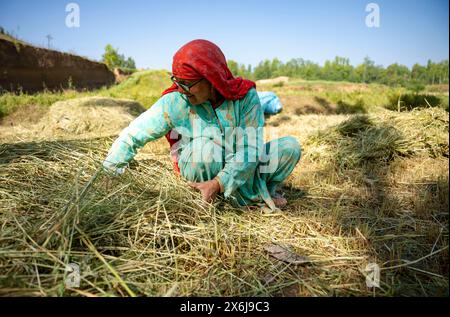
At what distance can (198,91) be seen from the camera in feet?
5.82

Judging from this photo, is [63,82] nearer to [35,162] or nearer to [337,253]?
[35,162]

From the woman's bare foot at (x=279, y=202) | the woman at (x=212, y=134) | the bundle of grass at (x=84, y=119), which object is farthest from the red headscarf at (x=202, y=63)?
the bundle of grass at (x=84, y=119)

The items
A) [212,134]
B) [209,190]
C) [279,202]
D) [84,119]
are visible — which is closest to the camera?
[209,190]

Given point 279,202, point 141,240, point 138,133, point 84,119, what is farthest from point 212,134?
point 84,119

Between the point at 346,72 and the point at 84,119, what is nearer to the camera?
the point at 84,119

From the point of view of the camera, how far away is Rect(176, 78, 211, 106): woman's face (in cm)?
174

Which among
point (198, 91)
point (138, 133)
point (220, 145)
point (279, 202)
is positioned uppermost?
point (198, 91)

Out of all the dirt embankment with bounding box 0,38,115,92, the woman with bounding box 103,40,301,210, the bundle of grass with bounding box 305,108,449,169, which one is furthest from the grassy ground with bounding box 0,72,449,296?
the dirt embankment with bounding box 0,38,115,92

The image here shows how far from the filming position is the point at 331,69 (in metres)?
58.7

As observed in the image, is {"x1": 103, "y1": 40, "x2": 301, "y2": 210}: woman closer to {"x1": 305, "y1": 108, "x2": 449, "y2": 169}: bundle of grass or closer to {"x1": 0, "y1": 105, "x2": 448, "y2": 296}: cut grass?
{"x1": 0, "y1": 105, "x2": 448, "y2": 296}: cut grass

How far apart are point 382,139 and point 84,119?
4772 millimetres

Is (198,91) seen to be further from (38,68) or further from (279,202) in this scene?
(38,68)

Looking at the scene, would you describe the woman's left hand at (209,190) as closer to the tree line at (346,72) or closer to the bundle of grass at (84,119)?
the bundle of grass at (84,119)
